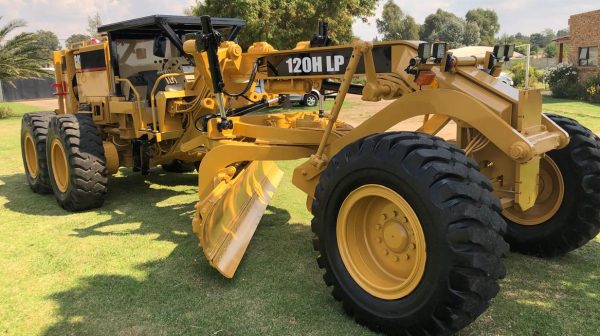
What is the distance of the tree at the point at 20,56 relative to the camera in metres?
21.5

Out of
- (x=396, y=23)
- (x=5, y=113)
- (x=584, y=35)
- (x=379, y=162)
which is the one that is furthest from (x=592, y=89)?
(x=396, y=23)

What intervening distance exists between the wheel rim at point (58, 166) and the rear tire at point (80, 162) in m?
0.05

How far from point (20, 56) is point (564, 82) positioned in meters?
25.7

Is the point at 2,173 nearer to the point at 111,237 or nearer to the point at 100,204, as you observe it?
the point at 100,204

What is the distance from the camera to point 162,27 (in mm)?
A: 5734

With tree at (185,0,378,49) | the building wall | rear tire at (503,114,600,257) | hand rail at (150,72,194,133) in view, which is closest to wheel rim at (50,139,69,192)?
hand rail at (150,72,194,133)

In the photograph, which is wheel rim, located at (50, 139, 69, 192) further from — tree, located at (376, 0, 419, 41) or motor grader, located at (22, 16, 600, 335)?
tree, located at (376, 0, 419, 41)

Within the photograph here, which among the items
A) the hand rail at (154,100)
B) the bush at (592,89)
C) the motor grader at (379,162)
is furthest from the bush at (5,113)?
the bush at (592,89)

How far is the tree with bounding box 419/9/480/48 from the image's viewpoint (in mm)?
88562

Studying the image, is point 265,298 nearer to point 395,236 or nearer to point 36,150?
point 395,236

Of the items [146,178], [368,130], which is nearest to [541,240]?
[368,130]

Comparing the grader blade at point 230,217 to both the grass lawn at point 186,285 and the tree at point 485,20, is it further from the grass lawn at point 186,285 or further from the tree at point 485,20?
the tree at point 485,20

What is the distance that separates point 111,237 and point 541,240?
411 centimetres

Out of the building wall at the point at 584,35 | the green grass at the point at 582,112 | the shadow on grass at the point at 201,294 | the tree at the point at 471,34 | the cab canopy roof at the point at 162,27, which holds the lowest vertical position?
the shadow on grass at the point at 201,294
